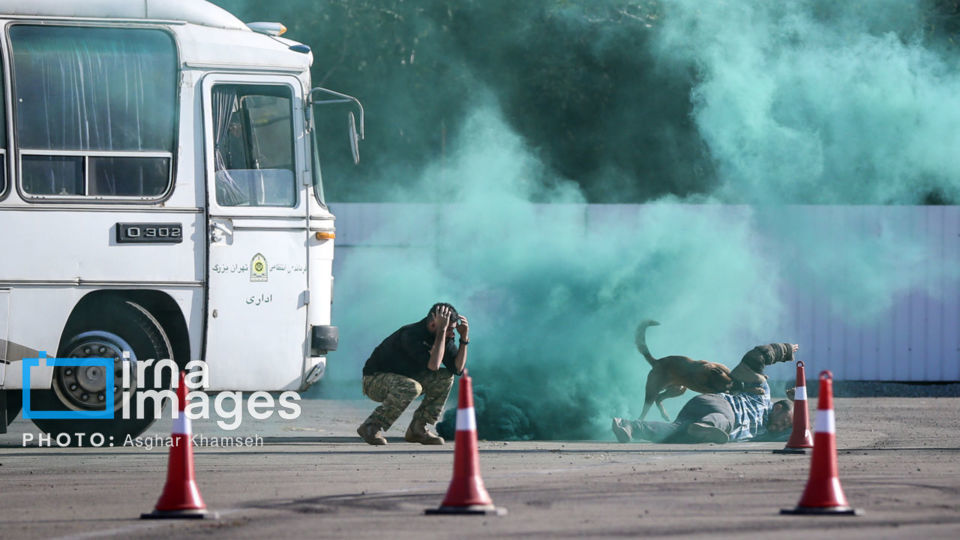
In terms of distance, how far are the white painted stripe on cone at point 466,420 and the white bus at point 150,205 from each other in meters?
4.38

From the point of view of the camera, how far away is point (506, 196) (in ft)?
63.9

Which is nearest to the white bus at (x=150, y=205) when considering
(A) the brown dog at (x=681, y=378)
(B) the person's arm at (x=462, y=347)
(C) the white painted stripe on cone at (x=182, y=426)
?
(B) the person's arm at (x=462, y=347)

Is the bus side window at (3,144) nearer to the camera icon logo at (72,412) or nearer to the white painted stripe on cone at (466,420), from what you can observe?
the camera icon logo at (72,412)

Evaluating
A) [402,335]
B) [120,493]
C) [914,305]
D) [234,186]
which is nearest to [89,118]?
[234,186]

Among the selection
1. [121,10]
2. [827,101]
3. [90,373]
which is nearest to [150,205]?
[90,373]

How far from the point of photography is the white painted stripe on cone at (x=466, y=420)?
7688 mm

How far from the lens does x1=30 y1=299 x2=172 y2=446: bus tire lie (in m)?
11.5

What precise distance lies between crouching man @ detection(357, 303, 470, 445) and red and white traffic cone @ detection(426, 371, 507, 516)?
12.6 ft

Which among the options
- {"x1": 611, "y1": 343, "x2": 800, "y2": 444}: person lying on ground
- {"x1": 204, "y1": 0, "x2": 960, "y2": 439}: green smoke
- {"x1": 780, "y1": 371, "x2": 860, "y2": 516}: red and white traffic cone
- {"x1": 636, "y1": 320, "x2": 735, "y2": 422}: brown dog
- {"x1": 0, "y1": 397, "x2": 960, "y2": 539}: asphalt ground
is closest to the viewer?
{"x1": 0, "y1": 397, "x2": 960, "y2": 539}: asphalt ground

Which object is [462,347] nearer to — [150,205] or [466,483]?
[150,205]

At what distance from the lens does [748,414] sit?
12.4 m

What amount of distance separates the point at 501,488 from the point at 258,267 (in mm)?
3698

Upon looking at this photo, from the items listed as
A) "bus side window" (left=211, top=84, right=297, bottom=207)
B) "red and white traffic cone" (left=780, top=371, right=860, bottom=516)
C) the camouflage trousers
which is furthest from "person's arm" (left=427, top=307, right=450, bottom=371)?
"red and white traffic cone" (left=780, top=371, right=860, bottom=516)

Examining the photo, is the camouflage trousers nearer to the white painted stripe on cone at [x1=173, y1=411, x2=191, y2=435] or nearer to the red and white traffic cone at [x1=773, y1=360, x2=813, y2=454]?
the red and white traffic cone at [x1=773, y1=360, x2=813, y2=454]
